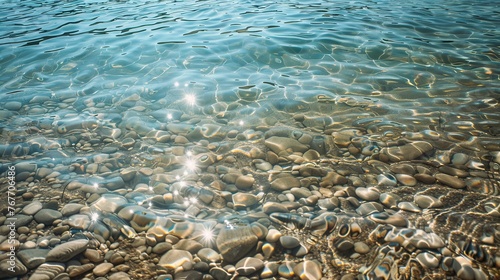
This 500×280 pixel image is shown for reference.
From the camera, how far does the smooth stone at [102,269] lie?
6.44 ft

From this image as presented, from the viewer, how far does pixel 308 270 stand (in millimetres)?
1965

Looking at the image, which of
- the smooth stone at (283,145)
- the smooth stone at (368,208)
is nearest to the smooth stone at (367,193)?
the smooth stone at (368,208)

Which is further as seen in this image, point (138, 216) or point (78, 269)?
point (138, 216)

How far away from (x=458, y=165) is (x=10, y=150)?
5.23m

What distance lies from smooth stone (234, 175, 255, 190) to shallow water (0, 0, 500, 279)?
0.11 meters

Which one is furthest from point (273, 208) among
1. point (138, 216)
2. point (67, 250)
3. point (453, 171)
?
point (453, 171)

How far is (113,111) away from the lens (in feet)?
13.6

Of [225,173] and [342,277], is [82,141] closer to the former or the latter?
[225,173]

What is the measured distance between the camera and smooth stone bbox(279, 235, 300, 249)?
2.15 metres

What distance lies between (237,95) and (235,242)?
2.79m

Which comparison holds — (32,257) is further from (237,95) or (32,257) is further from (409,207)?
(237,95)

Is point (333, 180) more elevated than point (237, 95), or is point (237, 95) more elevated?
point (237, 95)

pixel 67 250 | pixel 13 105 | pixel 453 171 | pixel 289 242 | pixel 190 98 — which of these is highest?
pixel 13 105

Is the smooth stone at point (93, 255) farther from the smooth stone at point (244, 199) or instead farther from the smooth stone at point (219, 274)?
the smooth stone at point (244, 199)
